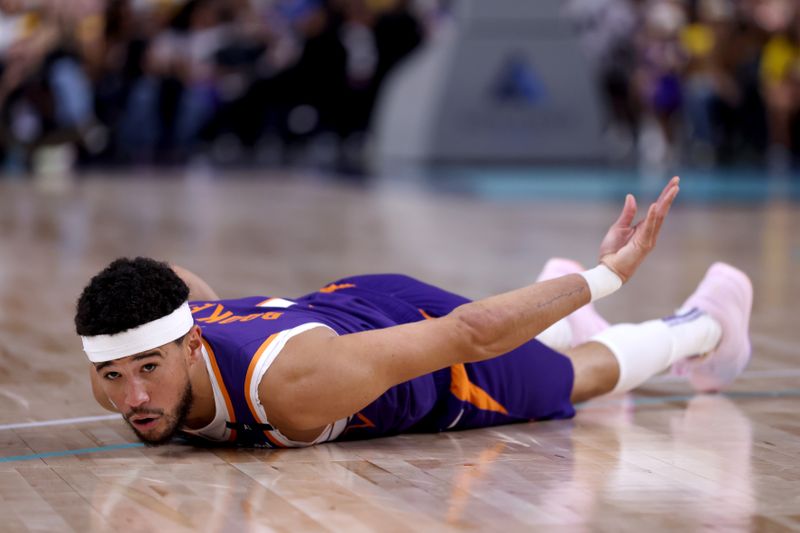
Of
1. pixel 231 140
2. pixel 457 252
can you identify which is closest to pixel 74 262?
pixel 457 252

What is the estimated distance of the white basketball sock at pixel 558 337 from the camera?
4.68 metres

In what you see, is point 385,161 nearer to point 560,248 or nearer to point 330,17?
point 330,17

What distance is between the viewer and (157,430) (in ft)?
12.0

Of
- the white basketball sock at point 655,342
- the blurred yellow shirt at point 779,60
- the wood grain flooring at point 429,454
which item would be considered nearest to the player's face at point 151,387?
the wood grain flooring at point 429,454

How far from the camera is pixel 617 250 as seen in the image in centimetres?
398

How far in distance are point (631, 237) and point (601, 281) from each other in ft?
0.58

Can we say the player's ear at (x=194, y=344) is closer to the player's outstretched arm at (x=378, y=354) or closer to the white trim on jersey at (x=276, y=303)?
the player's outstretched arm at (x=378, y=354)

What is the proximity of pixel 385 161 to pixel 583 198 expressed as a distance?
5.06 meters

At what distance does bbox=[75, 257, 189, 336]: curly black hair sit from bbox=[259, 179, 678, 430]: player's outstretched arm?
33 cm

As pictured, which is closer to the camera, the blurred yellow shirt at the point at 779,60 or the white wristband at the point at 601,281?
the white wristband at the point at 601,281

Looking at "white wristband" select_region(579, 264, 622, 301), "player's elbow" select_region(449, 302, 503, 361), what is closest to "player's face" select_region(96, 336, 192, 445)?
"player's elbow" select_region(449, 302, 503, 361)

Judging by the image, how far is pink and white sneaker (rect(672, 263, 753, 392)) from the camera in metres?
4.70

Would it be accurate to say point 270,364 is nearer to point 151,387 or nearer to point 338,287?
point 151,387

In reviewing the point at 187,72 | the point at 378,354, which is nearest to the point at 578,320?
the point at 378,354
